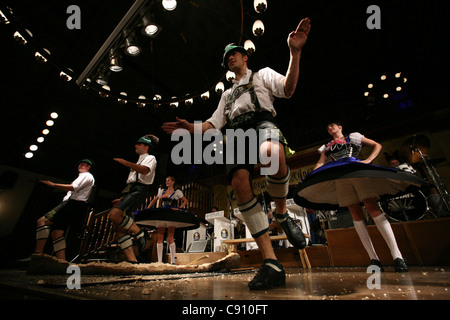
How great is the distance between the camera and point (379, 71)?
845cm

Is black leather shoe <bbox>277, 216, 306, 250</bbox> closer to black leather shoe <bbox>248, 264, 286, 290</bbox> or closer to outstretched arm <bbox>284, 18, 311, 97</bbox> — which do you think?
black leather shoe <bbox>248, 264, 286, 290</bbox>

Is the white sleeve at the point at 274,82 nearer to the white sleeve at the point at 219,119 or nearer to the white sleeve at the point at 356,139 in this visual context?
the white sleeve at the point at 219,119

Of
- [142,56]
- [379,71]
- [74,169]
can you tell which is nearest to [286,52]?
[379,71]

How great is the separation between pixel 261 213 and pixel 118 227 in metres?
2.64

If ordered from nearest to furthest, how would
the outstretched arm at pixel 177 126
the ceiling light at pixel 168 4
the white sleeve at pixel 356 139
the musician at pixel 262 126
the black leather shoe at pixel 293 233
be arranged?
1. the musician at pixel 262 126
2. the outstretched arm at pixel 177 126
3. the black leather shoe at pixel 293 233
4. the white sleeve at pixel 356 139
5. the ceiling light at pixel 168 4

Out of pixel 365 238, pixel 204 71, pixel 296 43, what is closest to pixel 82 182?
pixel 296 43

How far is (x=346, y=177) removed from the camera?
158cm

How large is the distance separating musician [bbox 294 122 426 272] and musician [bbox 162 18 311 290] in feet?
1.24

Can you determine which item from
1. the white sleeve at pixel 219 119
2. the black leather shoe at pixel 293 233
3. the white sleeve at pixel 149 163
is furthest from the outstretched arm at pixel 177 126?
the white sleeve at pixel 149 163

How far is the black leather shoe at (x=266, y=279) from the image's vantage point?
3.45 ft

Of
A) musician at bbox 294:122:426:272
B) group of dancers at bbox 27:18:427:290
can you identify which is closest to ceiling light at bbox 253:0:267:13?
group of dancers at bbox 27:18:427:290

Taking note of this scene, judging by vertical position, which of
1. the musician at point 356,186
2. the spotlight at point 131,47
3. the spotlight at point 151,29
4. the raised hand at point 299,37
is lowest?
the musician at point 356,186

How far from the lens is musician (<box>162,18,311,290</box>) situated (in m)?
1.30
